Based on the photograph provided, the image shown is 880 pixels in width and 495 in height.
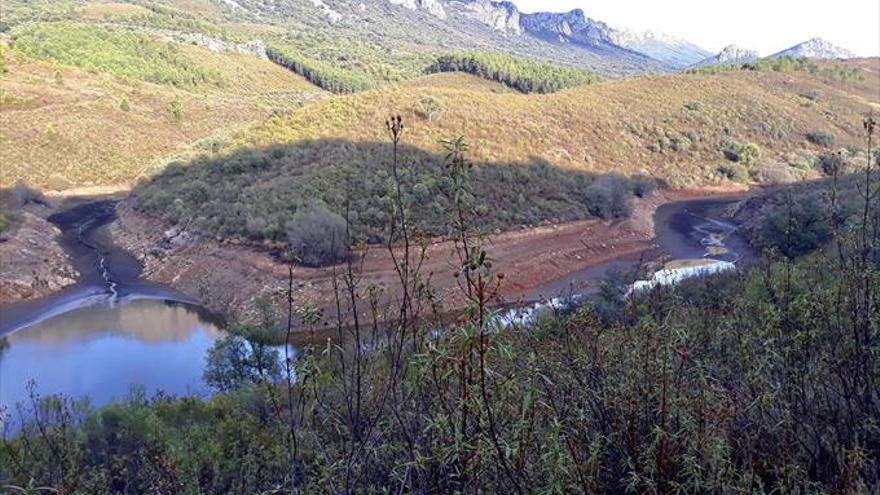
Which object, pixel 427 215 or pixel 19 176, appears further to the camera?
pixel 19 176

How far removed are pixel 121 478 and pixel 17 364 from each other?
14055 millimetres

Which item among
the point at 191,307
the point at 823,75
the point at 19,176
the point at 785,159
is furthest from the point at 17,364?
the point at 823,75

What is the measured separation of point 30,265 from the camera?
87.5ft

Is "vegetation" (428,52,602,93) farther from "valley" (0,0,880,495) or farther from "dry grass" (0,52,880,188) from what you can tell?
"dry grass" (0,52,880,188)

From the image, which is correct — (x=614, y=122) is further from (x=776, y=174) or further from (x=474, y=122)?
(x=474, y=122)

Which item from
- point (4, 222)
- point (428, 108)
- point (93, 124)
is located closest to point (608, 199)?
point (428, 108)

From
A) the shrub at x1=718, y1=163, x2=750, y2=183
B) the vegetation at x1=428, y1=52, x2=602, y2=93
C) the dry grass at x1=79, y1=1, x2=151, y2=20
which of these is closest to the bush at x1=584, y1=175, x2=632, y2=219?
the shrub at x1=718, y1=163, x2=750, y2=183

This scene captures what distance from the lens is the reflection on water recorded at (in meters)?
17.8

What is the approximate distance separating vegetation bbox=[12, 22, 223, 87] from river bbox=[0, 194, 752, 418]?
1655 inches

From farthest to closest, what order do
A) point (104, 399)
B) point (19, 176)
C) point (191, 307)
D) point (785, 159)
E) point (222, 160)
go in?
point (785, 159) → point (19, 176) → point (222, 160) → point (191, 307) → point (104, 399)

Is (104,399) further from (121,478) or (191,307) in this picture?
(121,478)

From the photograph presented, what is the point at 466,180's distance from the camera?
2549mm

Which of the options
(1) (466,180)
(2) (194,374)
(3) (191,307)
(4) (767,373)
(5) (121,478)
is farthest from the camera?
(3) (191,307)

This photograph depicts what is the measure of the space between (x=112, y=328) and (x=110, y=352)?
7.28ft
